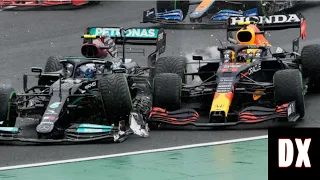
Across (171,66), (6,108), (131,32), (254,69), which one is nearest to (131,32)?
(131,32)

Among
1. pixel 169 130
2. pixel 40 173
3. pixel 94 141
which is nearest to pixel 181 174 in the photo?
pixel 40 173

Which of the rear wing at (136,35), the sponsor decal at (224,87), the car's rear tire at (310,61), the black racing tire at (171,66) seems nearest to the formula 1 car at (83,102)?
the black racing tire at (171,66)

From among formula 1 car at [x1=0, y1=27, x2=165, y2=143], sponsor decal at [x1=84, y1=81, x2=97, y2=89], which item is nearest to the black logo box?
formula 1 car at [x1=0, y1=27, x2=165, y2=143]

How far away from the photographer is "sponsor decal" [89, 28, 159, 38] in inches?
635

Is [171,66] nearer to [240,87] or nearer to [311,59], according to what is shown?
[240,87]

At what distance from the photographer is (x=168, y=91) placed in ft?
45.6

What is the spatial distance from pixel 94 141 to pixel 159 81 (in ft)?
5.93

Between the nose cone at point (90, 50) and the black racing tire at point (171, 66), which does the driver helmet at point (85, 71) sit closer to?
the nose cone at point (90, 50)

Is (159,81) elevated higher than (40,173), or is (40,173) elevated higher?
(159,81)

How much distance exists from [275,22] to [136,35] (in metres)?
2.93

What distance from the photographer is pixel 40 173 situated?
1069 cm

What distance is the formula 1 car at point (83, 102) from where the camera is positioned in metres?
12.8

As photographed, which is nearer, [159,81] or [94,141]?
[94,141]

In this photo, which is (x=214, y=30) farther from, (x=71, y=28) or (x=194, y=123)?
(x=194, y=123)
